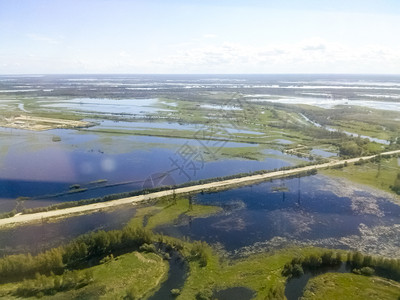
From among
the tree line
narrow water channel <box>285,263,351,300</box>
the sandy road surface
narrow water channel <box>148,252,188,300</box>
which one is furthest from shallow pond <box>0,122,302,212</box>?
narrow water channel <box>285,263,351,300</box>

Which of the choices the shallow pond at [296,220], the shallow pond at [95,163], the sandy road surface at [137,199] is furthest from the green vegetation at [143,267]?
the shallow pond at [95,163]

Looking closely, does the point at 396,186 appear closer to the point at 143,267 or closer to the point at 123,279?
the point at 143,267

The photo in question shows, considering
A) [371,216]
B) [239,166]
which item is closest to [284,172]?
[239,166]

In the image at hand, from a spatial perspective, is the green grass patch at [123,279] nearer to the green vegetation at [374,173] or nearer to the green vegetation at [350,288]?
the green vegetation at [350,288]

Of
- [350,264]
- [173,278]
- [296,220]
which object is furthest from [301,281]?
[296,220]

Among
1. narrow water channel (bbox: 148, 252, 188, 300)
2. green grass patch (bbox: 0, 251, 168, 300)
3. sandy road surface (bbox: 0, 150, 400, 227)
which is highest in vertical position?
sandy road surface (bbox: 0, 150, 400, 227)

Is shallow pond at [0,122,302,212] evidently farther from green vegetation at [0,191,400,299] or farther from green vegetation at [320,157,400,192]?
green vegetation at [0,191,400,299]

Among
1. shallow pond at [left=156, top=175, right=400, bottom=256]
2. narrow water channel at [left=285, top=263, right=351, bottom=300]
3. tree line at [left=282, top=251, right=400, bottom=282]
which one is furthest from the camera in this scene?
shallow pond at [left=156, top=175, right=400, bottom=256]

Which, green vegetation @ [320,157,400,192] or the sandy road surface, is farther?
green vegetation @ [320,157,400,192]
